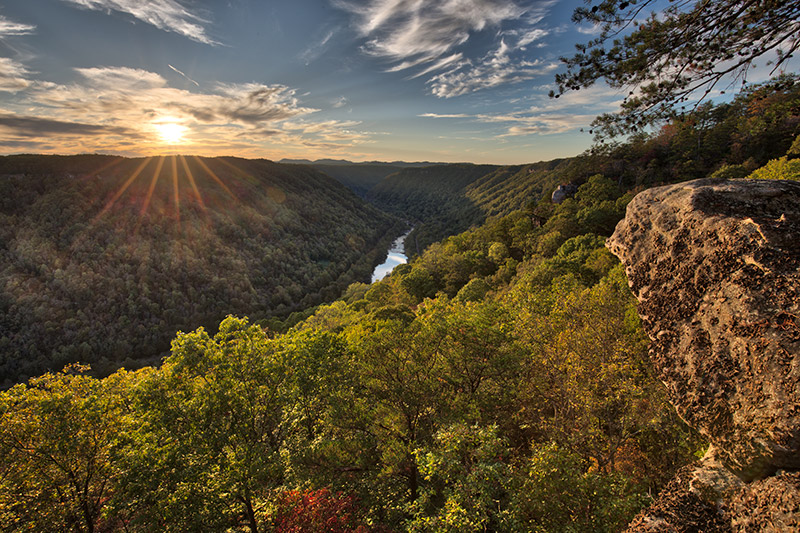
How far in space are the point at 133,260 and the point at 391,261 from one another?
99481 millimetres

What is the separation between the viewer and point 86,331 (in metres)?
88.7

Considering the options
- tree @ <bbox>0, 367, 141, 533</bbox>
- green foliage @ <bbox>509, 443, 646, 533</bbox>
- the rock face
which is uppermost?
the rock face

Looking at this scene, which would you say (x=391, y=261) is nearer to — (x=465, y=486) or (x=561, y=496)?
(x=561, y=496)

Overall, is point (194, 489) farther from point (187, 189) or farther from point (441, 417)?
point (187, 189)

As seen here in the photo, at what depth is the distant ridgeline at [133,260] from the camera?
87.6 metres

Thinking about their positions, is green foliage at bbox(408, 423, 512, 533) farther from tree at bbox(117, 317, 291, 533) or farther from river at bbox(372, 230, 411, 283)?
river at bbox(372, 230, 411, 283)

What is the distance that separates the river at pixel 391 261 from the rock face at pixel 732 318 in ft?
414

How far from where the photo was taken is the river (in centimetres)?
14425

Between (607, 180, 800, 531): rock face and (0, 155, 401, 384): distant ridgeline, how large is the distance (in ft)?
369

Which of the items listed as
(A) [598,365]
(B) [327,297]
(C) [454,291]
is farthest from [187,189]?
(A) [598,365]

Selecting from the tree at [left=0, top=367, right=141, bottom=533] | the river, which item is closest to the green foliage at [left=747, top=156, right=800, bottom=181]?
the tree at [left=0, top=367, right=141, bottom=533]

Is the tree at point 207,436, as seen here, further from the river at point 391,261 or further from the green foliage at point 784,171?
the river at point 391,261

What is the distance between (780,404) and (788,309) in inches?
57.7

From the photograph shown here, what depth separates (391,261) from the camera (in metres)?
162
